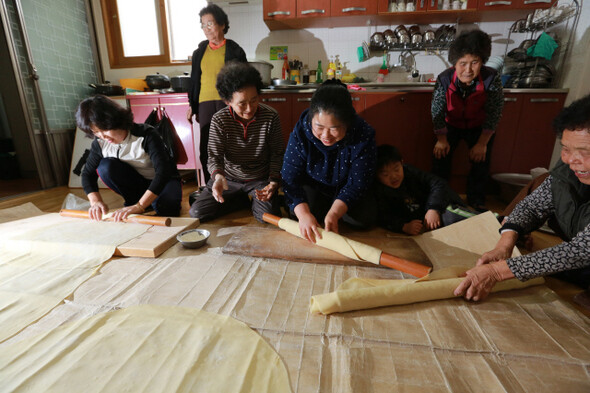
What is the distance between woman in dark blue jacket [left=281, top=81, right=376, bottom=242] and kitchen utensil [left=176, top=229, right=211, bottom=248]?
1.35ft

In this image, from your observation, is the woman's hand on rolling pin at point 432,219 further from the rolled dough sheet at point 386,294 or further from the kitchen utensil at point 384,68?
the kitchen utensil at point 384,68

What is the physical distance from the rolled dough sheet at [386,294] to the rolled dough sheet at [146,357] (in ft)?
0.67

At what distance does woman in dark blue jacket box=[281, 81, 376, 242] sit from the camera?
1.12 m

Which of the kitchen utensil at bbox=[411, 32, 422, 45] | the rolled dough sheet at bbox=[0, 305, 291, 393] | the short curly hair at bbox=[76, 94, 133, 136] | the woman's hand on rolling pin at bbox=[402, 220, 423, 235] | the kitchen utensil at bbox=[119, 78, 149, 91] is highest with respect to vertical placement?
the kitchen utensil at bbox=[411, 32, 422, 45]

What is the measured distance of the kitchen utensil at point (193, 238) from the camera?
1.20 metres

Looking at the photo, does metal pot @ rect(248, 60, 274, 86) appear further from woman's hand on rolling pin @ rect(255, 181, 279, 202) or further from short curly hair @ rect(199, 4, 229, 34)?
woman's hand on rolling pin @ rect(255, 181, 279, 202)

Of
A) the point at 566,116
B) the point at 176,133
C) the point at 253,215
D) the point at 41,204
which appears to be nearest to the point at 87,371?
the point at 253,215

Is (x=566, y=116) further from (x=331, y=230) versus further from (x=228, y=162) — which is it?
(x=228, y=162)

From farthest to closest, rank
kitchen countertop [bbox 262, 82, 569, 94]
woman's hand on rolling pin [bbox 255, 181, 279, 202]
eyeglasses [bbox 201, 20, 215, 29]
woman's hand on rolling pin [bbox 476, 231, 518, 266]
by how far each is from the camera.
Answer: kitchen countertop [bbox 262, 82, 569, 94], eyeglasses [bbox 201, 20, 215, 29], woman's hand on rolling pin [bbox 255, 181, 279, 202], woman's hand on rolling pin [bbox 476, 231, 518, 266]

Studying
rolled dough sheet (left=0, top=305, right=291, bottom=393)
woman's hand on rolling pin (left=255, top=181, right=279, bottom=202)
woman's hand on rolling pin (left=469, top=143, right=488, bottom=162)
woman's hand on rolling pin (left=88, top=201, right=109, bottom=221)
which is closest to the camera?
rolled dough sheet (left=0, top=305, right=291, bottom=393)

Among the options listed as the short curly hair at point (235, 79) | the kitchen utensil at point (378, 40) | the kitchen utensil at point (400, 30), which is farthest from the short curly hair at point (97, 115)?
the kitchen utensil at point (400, 30)

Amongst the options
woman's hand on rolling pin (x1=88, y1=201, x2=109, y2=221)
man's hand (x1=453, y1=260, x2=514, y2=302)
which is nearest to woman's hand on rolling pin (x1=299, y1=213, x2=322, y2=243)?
man's hand (x1=453, y1=260, x2=514, y2=302)

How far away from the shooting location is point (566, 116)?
820 mm

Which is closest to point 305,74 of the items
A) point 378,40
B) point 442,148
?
point 378,40
